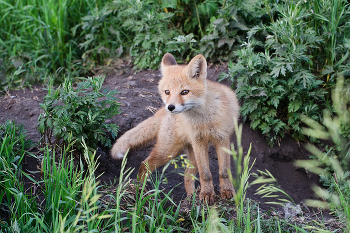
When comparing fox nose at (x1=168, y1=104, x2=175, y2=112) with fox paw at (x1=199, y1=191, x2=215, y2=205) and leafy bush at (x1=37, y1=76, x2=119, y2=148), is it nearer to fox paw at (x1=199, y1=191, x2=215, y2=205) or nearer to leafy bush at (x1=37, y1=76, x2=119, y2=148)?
leafy bush at (x1=37, y1=76, x2=119, y2=148)

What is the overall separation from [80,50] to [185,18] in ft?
6.64

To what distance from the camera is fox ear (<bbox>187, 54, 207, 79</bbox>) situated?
9.44 feet

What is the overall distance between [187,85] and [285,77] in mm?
1804

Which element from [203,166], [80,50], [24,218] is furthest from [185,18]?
[24,218]

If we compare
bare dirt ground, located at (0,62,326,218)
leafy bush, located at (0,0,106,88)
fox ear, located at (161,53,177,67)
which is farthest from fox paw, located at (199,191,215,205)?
leafy bush, located at (0,0,106,88)

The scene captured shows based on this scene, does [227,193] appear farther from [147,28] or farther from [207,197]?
[147,28]

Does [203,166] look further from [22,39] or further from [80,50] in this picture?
[22,39]

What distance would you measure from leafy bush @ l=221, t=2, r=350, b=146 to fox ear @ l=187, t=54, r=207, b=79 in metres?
1.23

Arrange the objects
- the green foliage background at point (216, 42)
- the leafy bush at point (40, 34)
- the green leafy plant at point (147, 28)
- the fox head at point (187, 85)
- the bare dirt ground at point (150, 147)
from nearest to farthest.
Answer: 1. the fox head at point (187, 85)
2. the bare dirt ground at point (150, 147)
3. the green foliage background at point (216, 42)
4. the green leafy plant at point (147, 28)
5. the leafy bush at point (40, 34)

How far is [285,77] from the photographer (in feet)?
13.3

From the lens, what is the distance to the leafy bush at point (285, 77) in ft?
12.5

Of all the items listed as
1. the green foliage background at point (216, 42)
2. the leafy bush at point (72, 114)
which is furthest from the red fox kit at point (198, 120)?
the green foliage background at point (216, 42)

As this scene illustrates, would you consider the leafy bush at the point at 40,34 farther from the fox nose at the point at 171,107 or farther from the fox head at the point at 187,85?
the fox nose at the point at 171,107

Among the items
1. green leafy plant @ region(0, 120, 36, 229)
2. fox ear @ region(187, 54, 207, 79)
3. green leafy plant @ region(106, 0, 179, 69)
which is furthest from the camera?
green leafy plant @ region(106, 0, 179, 69)
